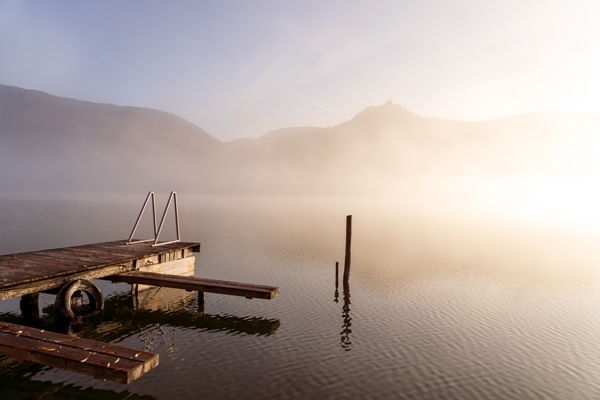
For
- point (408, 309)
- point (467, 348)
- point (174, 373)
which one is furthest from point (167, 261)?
point (467, 348)

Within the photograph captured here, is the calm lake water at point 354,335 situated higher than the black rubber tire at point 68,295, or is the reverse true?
the black rubber tire at point 68,295

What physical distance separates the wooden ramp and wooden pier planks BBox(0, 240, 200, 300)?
4.95 metres

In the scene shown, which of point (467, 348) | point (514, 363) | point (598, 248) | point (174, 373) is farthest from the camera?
point (598, 248)

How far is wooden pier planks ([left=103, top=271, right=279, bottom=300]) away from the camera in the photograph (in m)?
20.5

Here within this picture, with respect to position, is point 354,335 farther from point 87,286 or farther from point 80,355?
point 87,286

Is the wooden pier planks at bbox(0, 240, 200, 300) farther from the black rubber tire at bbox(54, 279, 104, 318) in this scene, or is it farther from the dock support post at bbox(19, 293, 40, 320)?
the dock support post at bbox(19, 293, 40, 320)

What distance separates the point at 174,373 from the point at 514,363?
1376 centimetres

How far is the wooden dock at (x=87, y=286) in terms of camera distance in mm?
11156

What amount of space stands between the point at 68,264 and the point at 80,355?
10646 millimetres

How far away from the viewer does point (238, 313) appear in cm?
2203

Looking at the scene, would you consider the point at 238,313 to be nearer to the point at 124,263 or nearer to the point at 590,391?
the point at 124,263

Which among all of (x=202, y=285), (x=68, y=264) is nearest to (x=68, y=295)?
(x=68, y=264)

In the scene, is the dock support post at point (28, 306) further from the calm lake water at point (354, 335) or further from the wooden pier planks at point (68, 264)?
the wooden pier planks at point (68, 264)

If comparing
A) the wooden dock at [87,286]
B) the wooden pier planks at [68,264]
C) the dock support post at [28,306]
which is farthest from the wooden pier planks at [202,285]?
the dock support post at [28,306]
